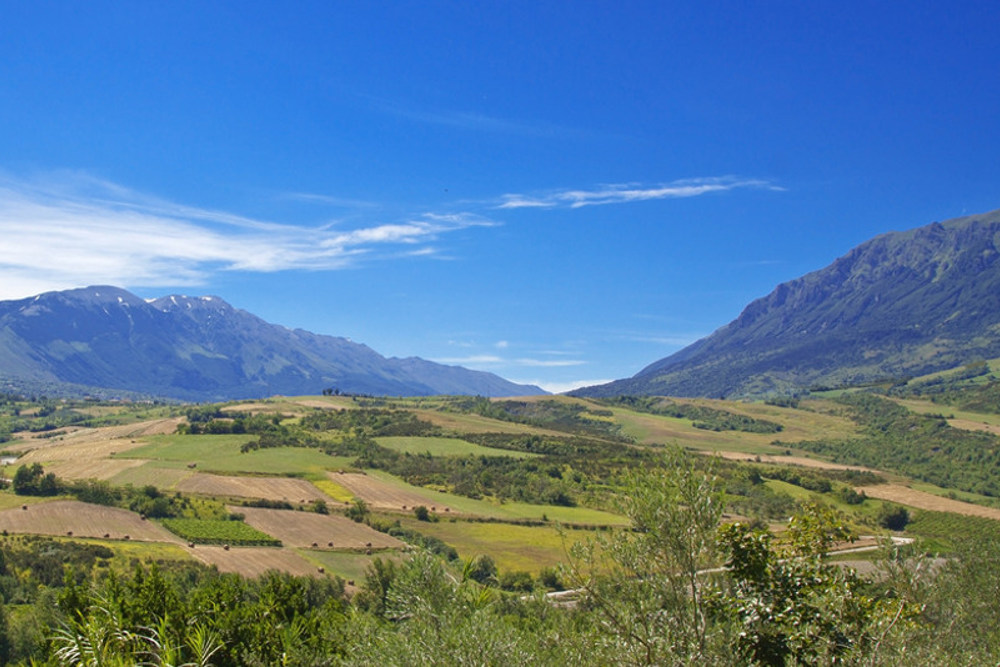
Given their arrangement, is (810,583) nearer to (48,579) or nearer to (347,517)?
(48,579)

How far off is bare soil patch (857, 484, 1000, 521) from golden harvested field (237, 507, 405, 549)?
92960 mm

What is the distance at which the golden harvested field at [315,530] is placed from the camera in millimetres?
93250

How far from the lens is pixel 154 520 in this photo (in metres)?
100

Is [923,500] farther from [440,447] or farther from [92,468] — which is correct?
[92,468]

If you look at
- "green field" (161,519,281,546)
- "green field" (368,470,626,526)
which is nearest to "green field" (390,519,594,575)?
"green field" (368,470,626,526)

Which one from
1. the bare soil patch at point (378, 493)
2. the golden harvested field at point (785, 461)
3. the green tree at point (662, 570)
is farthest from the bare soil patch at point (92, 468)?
the golden harvested field at point (785, 461)

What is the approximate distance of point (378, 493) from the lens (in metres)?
127

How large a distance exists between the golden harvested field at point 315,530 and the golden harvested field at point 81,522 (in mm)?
12409

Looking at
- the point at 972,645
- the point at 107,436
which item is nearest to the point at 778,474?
the point at 972,645

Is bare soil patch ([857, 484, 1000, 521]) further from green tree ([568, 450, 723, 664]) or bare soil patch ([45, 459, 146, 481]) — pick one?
bare soil patch ([45, 459, 146, 481])

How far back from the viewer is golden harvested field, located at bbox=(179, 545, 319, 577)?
77000mm

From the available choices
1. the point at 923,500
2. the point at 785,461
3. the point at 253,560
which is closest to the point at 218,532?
the point at 253,560

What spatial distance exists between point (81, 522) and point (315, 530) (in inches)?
1151

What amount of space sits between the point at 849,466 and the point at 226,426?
166 metres
